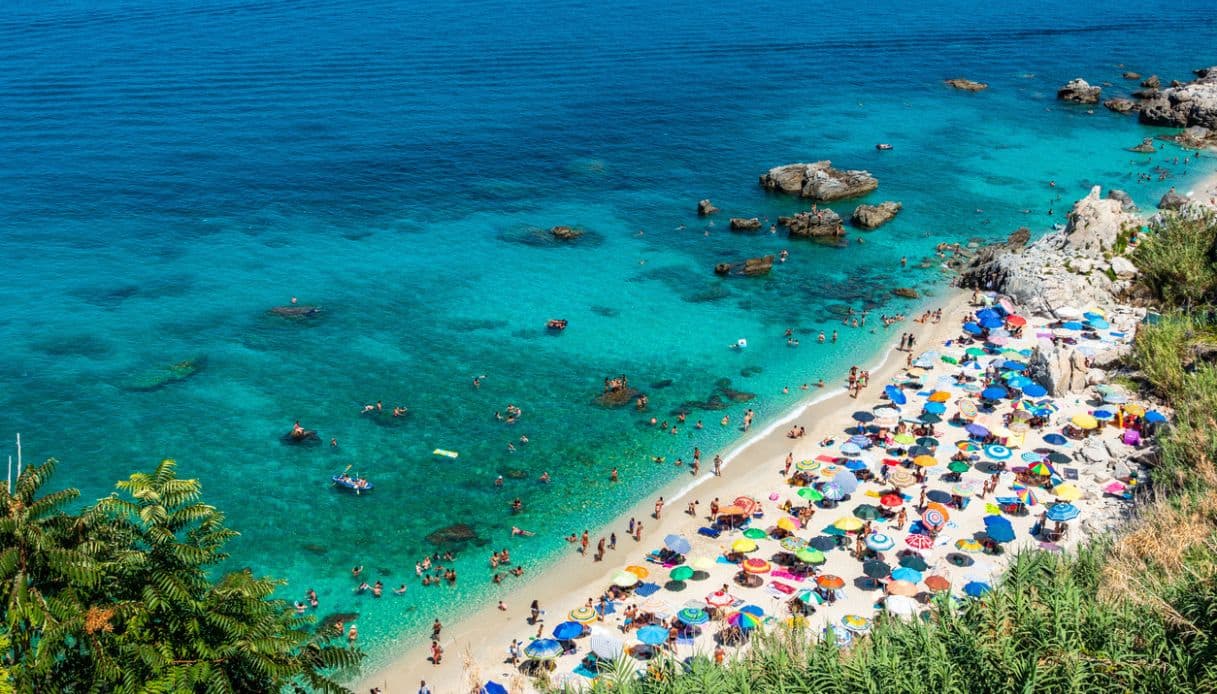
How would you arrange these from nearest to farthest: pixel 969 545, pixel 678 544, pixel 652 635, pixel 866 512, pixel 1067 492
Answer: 1. pixel 652 635
2. pixel 969 545
3. pixel 678 544
4. pixel 1067 492
5. pixel 866 512

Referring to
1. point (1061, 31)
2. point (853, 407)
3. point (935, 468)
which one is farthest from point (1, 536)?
point (1061, 31)

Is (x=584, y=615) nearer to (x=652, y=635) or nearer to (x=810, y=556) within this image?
(x=652, y=635)

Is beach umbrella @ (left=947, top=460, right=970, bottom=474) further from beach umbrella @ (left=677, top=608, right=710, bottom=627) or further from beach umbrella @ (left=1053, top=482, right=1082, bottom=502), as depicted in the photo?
beach umbrella @ (left=677, top=608, right=710, bottom=627)

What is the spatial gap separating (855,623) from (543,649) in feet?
43.8

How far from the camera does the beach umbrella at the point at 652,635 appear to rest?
3878 cm

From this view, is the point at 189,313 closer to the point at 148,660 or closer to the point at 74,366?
the point at 74,366

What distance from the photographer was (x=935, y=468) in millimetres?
50750

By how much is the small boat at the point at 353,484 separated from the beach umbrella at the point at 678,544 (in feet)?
58.2

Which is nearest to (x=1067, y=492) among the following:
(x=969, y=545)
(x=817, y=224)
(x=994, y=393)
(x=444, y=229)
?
(x=969, y=545)

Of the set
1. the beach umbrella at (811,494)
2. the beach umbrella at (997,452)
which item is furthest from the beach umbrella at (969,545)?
the beach umbrella at (997,452)

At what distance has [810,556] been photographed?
4362 centimetres

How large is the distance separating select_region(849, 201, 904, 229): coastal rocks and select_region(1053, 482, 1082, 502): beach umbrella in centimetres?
4446

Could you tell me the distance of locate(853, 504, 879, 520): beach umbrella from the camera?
154ft

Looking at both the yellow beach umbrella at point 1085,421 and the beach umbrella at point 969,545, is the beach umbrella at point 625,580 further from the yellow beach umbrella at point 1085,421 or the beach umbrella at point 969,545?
the yellow beach umbrella at point 1085,421
